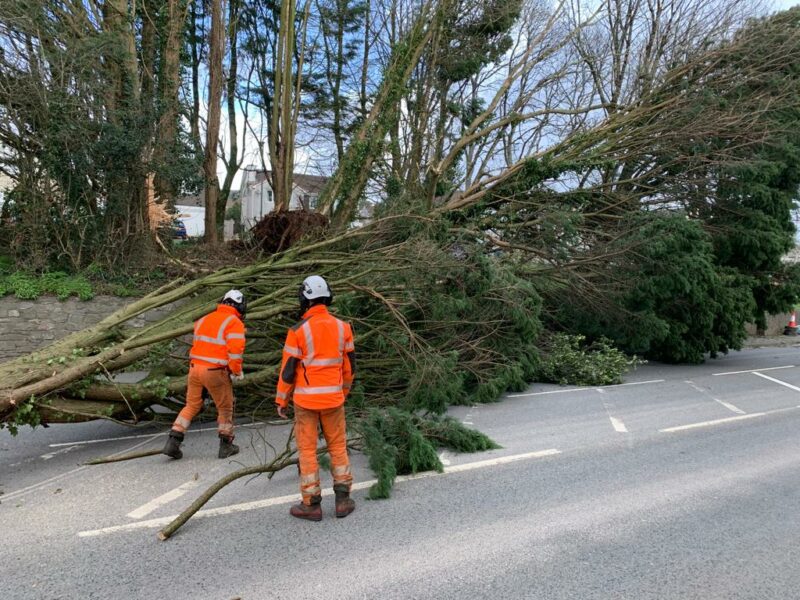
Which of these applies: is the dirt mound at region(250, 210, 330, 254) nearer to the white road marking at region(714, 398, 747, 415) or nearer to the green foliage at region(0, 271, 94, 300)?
the green foliage at region(0, 271, 94, 300)

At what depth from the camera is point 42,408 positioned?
18.2ft

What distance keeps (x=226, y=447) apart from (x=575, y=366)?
7.25 meters

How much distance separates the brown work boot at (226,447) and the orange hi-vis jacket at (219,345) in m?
0.69

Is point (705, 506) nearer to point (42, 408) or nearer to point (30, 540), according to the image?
point (30, 540)

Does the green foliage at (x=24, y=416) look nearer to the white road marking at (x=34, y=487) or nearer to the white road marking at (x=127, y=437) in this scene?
the white road marking at (x=34, y=487)

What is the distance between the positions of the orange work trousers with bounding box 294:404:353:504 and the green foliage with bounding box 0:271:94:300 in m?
8.53

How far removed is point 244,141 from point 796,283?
18468 millimetres

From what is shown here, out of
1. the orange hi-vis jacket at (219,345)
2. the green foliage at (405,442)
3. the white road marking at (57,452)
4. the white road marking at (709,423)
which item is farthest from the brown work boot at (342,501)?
the white road marking at (709,423)

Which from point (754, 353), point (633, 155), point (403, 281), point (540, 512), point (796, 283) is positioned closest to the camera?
point (540, 512)

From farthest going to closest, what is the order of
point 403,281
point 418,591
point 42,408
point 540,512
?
point 403,281 → point 42,408 → point 540,512 → point 418,591

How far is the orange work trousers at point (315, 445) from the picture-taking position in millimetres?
4203

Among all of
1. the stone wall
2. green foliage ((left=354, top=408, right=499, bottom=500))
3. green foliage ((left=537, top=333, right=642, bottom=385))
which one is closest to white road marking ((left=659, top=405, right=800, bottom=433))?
green foliage ((left=354, top=408, right=499, bottom=500))

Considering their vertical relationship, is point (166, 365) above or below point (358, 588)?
above

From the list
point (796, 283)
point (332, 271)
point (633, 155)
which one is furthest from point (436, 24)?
point (796, 283)
